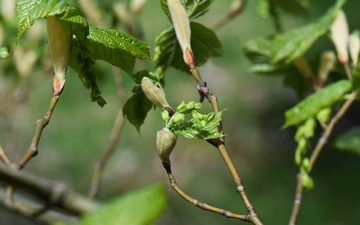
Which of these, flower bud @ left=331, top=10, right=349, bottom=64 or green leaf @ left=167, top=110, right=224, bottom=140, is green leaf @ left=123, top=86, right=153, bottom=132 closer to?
green leaf @ left=167, top=110, right=224, bottom=140

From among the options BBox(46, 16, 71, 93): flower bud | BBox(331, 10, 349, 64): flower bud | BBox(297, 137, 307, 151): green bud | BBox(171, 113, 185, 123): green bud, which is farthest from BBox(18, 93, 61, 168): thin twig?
BBox(331, 10, 349, 64): flower bud

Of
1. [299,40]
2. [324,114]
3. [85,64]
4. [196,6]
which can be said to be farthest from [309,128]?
[85,64]

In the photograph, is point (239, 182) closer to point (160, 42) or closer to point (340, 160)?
point (160, 42)

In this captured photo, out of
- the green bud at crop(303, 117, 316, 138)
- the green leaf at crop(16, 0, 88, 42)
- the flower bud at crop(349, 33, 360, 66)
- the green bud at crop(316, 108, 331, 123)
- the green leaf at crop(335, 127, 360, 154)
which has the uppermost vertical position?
the green leaf at crop(16, 0, 88, 42)

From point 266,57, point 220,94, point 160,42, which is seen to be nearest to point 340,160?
point 220,94

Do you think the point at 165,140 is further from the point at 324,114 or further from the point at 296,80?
the point at 296,80
